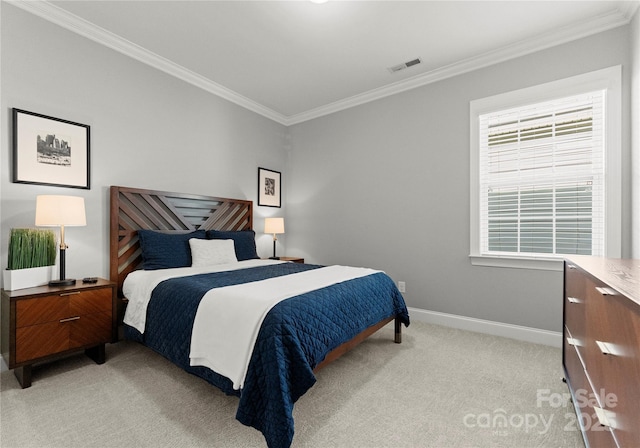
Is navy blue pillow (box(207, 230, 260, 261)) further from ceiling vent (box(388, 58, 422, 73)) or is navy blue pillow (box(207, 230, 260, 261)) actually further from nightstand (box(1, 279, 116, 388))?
ceiling vent (box(388, 58, 422, 73))

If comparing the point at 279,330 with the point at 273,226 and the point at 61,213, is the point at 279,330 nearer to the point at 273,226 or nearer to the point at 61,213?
the point at 61,213

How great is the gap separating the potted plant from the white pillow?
3.55 ft

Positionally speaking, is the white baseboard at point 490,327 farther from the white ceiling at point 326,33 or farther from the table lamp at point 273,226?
the white ceiling at point 326,33

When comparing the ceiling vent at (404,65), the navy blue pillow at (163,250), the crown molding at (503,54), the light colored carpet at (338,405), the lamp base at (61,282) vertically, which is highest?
the ceiling vent at (404,65)

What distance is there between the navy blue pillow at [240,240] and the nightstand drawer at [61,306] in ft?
4.09

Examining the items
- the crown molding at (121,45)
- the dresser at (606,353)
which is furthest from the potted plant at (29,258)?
the dresser at (606,353)

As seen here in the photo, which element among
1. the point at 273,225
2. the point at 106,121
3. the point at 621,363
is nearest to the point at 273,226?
the point at 273,225

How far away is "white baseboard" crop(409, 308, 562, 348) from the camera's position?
272cm

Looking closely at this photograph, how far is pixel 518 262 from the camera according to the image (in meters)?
2.88

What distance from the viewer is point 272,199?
15.1ft

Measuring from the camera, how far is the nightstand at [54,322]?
195 cm

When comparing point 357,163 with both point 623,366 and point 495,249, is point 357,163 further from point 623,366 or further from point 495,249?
point 623,366

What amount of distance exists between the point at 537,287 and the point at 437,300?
0.96 metres

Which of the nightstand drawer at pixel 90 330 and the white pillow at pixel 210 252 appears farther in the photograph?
the white pillow at pixel 210 252
